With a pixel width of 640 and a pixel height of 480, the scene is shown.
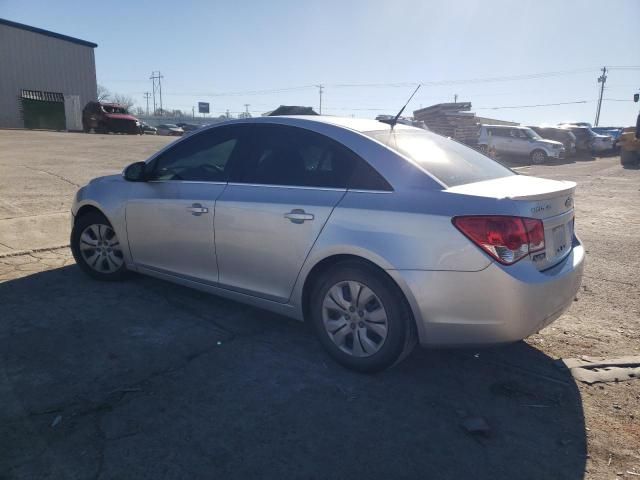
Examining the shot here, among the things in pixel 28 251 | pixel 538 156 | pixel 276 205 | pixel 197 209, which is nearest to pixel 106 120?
pixel 538 156

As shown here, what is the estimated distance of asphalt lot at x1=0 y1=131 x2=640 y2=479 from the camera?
238cm

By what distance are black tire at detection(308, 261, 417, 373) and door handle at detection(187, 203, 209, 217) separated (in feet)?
3.93

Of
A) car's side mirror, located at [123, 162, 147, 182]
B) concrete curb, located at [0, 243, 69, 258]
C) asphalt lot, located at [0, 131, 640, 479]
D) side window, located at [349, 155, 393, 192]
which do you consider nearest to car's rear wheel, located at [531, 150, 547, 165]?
asphalt lot, located at [0, 131, 640, 479]

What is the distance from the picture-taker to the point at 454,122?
94.6ft

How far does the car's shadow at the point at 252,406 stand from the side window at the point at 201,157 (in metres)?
1.20

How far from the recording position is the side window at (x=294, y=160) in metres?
3.33

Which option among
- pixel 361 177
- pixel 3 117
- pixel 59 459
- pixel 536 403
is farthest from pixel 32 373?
pixel 3 117

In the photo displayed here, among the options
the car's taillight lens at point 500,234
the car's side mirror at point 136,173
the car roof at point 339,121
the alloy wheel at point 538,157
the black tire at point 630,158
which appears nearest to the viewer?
the car's taillight lens at point 500,234

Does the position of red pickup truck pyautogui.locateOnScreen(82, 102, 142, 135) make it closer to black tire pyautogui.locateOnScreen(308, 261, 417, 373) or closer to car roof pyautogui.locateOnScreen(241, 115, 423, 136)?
car roof pyautogui.locateOnScreen(241, 115, 423, 136)

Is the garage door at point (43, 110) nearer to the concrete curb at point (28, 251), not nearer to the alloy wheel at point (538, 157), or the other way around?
the alloy wheel at point (538, 157)

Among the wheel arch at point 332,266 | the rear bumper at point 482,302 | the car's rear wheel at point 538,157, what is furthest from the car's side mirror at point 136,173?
the car's rear wheel at point 538,157

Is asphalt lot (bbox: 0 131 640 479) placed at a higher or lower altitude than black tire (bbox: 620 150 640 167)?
lower

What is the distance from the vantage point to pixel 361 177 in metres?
3.19

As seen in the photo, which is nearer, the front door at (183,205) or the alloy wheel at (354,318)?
the alloy wheel at (354,318)
